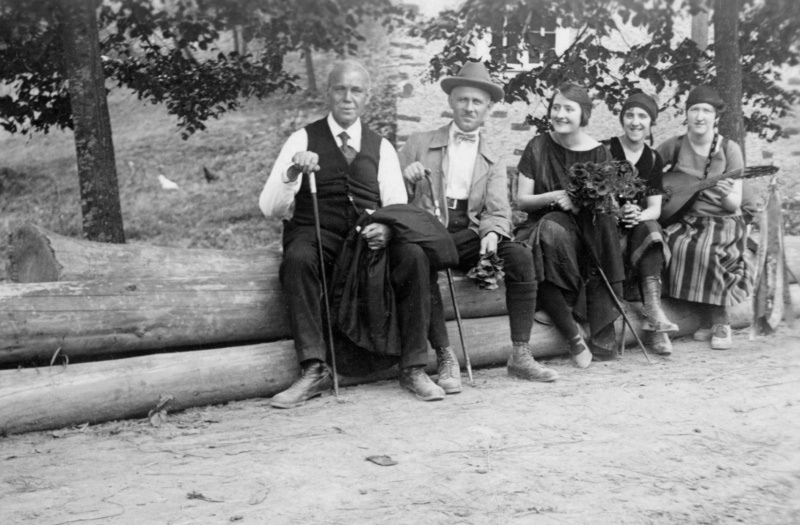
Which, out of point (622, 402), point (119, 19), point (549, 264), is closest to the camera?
point (622, 402)

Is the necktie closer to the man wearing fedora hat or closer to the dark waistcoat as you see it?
the dark waistcoat

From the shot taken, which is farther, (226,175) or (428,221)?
(226,175)

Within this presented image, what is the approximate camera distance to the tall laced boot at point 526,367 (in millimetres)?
5008

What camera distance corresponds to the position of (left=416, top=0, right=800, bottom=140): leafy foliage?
23.2 feet

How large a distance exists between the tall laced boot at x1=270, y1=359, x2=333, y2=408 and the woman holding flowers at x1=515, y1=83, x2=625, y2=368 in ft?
4.78

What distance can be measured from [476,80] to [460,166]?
0.52 meters

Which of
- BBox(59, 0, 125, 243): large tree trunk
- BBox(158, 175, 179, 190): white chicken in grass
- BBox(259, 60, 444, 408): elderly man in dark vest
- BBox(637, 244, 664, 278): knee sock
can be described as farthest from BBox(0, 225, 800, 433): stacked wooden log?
BBox(158, 175, 179, 190): white chicken in grass

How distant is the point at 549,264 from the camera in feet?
17.5

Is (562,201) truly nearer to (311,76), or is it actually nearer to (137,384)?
(137,384)

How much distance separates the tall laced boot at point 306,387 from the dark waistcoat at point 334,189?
0.78m

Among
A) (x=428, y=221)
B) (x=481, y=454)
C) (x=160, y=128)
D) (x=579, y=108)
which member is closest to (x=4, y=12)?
(x=428, y=221)

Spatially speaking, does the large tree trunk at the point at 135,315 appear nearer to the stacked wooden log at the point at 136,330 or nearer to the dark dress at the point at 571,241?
the stacked wooden log at the point at 136,330

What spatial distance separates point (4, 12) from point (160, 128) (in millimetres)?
7204

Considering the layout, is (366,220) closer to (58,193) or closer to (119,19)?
(119,19)
